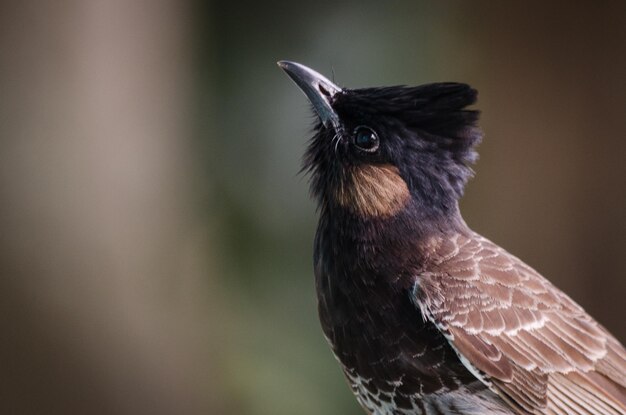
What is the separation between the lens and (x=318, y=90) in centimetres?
242

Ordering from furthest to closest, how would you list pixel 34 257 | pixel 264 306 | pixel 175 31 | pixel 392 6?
pixel 392 6
pixel 264 306
pixel 175 31
pixel 34 257

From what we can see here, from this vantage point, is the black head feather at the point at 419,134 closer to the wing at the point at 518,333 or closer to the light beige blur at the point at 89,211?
the wing at the point at 518,333

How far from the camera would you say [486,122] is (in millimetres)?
4527

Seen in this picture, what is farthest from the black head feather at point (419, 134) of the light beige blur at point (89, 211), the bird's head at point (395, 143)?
the light beige blur at point (89, 211)

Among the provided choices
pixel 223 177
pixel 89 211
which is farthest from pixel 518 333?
A: pixel 223 177

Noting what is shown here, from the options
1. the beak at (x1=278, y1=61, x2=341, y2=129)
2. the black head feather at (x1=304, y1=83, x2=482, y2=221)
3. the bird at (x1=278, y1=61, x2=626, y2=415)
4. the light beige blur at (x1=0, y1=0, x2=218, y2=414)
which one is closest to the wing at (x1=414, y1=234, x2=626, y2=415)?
the bird at (x1=278, y1=61, x2=626, y2=415)

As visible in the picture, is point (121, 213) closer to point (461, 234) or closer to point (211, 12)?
point (211, 12)

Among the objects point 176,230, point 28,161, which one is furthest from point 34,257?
point 176,230

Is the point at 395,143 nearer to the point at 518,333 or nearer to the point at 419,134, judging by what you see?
the point at 419,134

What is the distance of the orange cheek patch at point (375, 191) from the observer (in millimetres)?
2424

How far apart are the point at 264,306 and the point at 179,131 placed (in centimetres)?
110

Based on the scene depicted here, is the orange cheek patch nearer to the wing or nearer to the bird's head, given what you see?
the bird's head

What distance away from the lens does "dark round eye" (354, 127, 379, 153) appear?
2.43m

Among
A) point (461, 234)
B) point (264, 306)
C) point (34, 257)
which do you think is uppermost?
point (34, 257)
